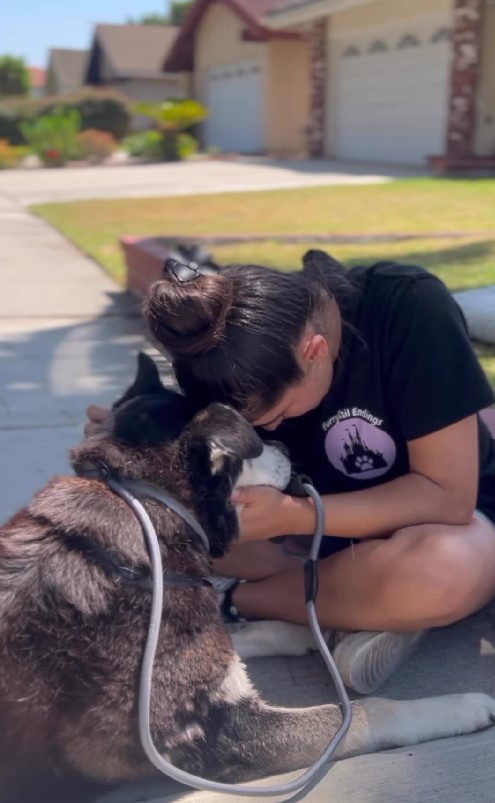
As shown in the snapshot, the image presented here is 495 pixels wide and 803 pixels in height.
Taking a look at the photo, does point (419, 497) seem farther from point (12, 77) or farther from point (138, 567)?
point (12, 77)

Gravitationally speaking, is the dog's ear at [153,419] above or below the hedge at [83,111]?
above

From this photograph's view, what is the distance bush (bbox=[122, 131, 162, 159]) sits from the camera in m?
27.1

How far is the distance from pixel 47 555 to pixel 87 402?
10.6 ft

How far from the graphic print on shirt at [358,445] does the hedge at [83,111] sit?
3198 cm

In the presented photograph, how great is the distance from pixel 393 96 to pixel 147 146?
350 inches

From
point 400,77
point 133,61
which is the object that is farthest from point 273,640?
point 133,61

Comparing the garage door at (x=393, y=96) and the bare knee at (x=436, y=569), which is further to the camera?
the garage door at (x=393, y=96)

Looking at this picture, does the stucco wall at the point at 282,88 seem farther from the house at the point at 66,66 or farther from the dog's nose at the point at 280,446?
the house at the point at 66,66

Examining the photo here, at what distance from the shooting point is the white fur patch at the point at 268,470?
2383mm

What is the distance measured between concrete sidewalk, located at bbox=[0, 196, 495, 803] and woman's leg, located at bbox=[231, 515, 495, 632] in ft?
0.69

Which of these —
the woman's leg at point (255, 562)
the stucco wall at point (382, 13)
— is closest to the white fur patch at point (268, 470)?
the woman's leg at point (255, 562)

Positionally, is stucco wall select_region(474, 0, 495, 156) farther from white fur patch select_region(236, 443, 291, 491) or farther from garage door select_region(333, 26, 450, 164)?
white fur patch select_region(236, 443, 291, 491)

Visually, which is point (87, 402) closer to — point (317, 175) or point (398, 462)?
point (398, 462)

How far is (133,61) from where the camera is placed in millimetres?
49375
